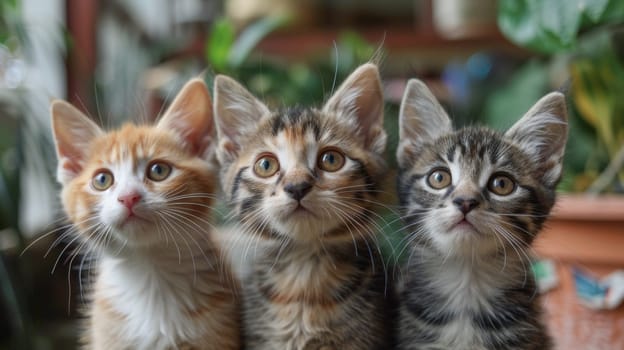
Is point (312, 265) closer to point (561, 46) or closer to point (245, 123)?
point (245, 123)

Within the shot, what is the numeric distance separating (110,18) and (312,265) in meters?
1.58

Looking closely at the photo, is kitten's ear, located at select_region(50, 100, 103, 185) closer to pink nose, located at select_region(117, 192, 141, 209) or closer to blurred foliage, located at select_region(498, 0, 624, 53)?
pink nose, located at select_region(117, 192, 141, 209)

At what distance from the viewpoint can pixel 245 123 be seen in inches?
36.4

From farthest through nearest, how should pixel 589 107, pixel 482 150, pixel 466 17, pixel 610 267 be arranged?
pixel 466 17, pixel 589 107, pixel 610 267, pixel 482 150

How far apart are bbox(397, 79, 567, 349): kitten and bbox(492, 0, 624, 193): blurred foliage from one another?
1.03 ft

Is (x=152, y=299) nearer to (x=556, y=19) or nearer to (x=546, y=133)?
(x=546, y=133)

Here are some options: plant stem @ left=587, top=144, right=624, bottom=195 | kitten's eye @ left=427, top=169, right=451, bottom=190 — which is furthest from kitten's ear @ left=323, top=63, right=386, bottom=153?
plant stem @ left=587, top=144, right=624, bottom=195

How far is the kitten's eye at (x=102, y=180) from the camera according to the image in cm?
87

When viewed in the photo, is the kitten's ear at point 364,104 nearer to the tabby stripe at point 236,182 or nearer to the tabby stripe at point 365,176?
the tabby stripe at point 365,176

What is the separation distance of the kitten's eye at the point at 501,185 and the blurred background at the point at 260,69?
0.17 m

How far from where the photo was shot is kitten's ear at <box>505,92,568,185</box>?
83 centimetres

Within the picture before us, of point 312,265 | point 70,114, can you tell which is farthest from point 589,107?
point 70,114

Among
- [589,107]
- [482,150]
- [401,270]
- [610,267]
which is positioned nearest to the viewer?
[482,150]

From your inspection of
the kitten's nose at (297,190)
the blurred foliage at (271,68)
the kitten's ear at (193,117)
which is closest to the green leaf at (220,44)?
the blurred foliage at (271,68)
